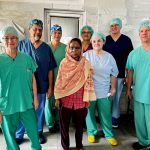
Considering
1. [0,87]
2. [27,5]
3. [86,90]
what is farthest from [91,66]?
[27,5]

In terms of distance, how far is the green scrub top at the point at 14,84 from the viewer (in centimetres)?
191

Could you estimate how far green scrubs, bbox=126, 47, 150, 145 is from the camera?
7.68ft

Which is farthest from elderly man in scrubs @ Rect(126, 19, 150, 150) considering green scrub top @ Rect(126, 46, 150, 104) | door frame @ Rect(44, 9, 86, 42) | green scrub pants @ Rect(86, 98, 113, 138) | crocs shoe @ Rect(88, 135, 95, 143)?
door frame @ Rect(44, 9, 86, 42)

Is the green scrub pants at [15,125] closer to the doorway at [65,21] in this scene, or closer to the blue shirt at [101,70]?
the blue shirt at [101,70]

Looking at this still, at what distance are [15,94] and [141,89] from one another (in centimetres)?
140

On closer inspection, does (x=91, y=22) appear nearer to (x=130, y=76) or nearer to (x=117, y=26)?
(x=117, y=26)

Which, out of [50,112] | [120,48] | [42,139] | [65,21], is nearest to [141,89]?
[120,48]

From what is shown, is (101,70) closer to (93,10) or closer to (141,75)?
(141,75)

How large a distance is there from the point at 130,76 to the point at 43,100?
3.71 ft

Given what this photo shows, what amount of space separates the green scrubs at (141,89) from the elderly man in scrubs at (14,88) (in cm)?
120

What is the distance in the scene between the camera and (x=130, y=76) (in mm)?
2607

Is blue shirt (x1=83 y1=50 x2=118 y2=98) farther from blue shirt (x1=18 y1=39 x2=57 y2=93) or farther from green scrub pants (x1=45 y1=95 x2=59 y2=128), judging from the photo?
green scrub pants (x1=45 y1=95 x2=59 y2=128)

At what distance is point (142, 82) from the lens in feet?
7.81

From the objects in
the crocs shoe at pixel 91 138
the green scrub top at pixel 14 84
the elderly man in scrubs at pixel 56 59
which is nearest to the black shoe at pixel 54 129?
the elderly man in scrubs at pixel 56 59
